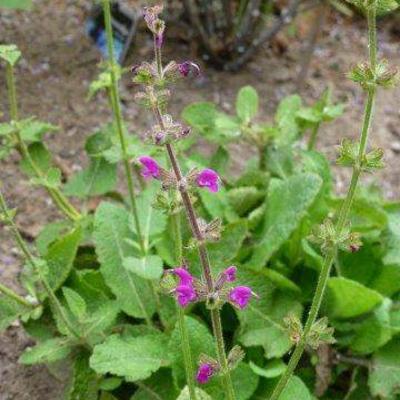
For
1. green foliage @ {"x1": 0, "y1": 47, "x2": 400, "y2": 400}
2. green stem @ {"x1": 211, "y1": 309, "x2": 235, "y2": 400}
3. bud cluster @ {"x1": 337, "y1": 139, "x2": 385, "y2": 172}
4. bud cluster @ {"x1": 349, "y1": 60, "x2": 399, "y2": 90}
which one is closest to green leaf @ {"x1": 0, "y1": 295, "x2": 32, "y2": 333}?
green foliage @ {"x1": 0, "y1": 47, "x2": 400, "y2": 400}

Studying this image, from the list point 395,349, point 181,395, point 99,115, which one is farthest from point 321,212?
point 99,115

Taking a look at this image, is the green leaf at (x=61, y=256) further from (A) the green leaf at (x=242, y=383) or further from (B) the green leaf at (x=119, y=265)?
(A) the green leaf at (x=242, y=383)

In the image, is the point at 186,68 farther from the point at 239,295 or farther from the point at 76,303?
the point at 76,303

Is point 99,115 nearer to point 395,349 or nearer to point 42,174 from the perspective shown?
point 42,174

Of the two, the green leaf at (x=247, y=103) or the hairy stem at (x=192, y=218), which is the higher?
the hairy stem at (x=192, y=218)

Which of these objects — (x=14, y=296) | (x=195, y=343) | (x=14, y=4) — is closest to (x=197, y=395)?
(x=195, y=343)

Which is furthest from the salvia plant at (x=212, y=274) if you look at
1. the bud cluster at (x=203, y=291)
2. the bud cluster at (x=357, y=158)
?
the bud cluster at (x=357, y=158)

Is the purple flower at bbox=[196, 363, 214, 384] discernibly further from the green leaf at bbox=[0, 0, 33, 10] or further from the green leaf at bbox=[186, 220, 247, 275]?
the green leaf at bbox=[0, 0, 33, 10]
